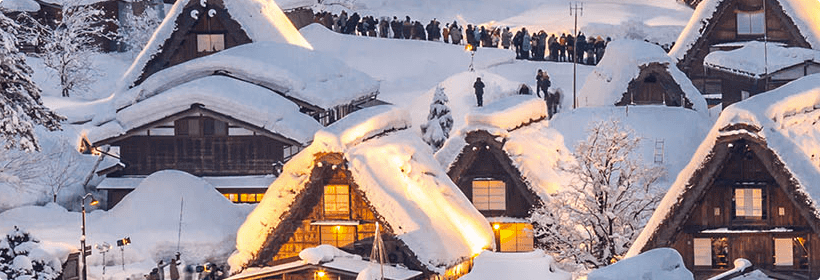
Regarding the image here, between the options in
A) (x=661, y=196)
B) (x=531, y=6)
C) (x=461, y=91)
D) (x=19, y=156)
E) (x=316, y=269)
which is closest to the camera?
(x=316, y=269)

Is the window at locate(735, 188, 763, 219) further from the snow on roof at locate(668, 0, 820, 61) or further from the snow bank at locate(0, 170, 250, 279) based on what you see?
the snow on roof at locate(668, 0, 820, 61)

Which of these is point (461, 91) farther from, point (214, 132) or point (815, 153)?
point (815, 153)

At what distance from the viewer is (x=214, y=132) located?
57.5 meters

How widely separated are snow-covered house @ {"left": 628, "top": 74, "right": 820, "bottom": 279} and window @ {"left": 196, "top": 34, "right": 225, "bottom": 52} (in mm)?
19052

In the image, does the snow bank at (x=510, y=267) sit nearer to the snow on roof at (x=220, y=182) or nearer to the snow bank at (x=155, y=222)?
the snow bank at (x=155, y=222)

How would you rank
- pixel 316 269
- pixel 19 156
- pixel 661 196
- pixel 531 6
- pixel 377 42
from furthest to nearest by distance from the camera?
pixel 531 6 → pixel 377 42 → pixel 19 156 → pixel 661 196 → pixel 316 269

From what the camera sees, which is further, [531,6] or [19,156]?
[531,6]

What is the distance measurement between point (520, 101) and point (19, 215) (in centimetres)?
1409

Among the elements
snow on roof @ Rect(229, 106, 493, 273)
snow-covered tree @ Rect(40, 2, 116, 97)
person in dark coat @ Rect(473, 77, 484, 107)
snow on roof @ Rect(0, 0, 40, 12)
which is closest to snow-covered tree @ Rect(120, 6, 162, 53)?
snow-covered tree @ Rect(40, 2, 116, 97)

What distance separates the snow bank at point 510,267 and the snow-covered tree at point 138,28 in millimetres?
44715

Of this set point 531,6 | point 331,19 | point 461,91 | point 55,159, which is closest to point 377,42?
point 331,19

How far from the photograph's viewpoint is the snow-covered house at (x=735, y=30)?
66.2 meters

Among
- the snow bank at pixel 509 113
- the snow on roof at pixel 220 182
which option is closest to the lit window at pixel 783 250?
the snow bank at pixel 509 113

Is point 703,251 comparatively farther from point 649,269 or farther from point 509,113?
point 649,269
